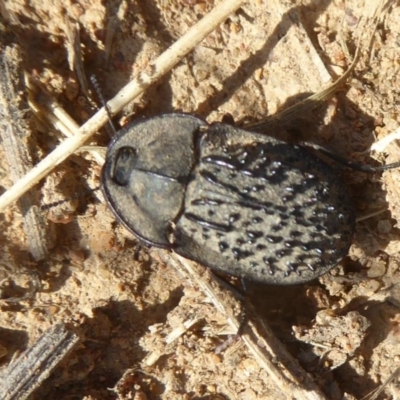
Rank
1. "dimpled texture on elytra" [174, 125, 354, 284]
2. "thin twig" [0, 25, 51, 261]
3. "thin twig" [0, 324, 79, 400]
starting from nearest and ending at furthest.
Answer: "dimpled texture on elytra" [174, 125, 354, 284] → "thin twig" [0, 25, 51, 261] → "thin twig" [0, 324, 79, 400]

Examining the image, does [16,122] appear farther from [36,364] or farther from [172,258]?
[36,364]

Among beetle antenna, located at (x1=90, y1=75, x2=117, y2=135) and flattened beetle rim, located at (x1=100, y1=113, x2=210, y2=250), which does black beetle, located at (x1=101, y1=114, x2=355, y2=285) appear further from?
beetle antenna, located at (x1=90, y1=75, x2=117, y2=135)

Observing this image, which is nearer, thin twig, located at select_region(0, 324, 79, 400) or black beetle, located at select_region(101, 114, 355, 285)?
black beetle, located at select_region(101, 114, 355, 285)

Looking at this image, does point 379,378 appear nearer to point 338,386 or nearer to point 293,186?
point 338,386

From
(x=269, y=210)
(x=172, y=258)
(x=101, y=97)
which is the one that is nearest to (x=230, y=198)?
(x=269, y=210)

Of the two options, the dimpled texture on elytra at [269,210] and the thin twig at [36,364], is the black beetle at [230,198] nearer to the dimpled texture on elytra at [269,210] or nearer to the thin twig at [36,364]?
the dimpled texture on elytra at [269,210]

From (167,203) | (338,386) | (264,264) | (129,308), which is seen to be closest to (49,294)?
(129,308)

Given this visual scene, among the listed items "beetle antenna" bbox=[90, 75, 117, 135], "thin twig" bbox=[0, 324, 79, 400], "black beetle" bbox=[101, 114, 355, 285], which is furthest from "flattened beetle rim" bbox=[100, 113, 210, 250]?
"thin twig" bbox=[0, 324, 79, 400]

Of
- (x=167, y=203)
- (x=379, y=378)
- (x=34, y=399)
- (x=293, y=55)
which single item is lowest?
(x=379, y=378)
